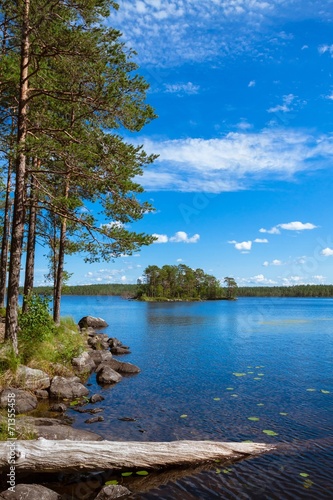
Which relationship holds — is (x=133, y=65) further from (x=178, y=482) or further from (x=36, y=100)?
(x=178, y=482)

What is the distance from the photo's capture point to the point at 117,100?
14.8 meters

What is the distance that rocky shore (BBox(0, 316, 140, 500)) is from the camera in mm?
7964

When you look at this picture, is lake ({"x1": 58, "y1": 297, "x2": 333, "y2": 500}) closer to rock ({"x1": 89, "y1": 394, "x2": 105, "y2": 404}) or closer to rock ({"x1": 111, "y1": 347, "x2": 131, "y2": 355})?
rock ({"x1": 89, "y1": 394, "x2": 105, "y2": 404})

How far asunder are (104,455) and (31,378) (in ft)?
25.9

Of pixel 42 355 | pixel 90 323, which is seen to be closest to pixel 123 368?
pixel 42 355

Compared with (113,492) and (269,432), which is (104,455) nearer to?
(113,492)

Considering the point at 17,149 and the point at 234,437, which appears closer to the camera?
the point at 234,437

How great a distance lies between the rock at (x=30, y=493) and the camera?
24.4 feet

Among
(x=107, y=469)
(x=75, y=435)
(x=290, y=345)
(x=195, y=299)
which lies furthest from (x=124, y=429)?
(x=195, y=299)

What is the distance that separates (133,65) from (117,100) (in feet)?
8.19

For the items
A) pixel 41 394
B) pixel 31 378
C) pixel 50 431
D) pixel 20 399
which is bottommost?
pixel 41 394

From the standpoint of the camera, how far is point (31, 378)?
15.4 m

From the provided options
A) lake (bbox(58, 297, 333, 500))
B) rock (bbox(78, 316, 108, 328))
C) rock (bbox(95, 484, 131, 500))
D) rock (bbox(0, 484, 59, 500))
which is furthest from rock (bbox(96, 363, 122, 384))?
rock (bbox(78, 316, 108, 328))

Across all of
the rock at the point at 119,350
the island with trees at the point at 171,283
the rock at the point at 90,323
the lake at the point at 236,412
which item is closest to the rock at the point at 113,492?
the lake at the point at 236,412
